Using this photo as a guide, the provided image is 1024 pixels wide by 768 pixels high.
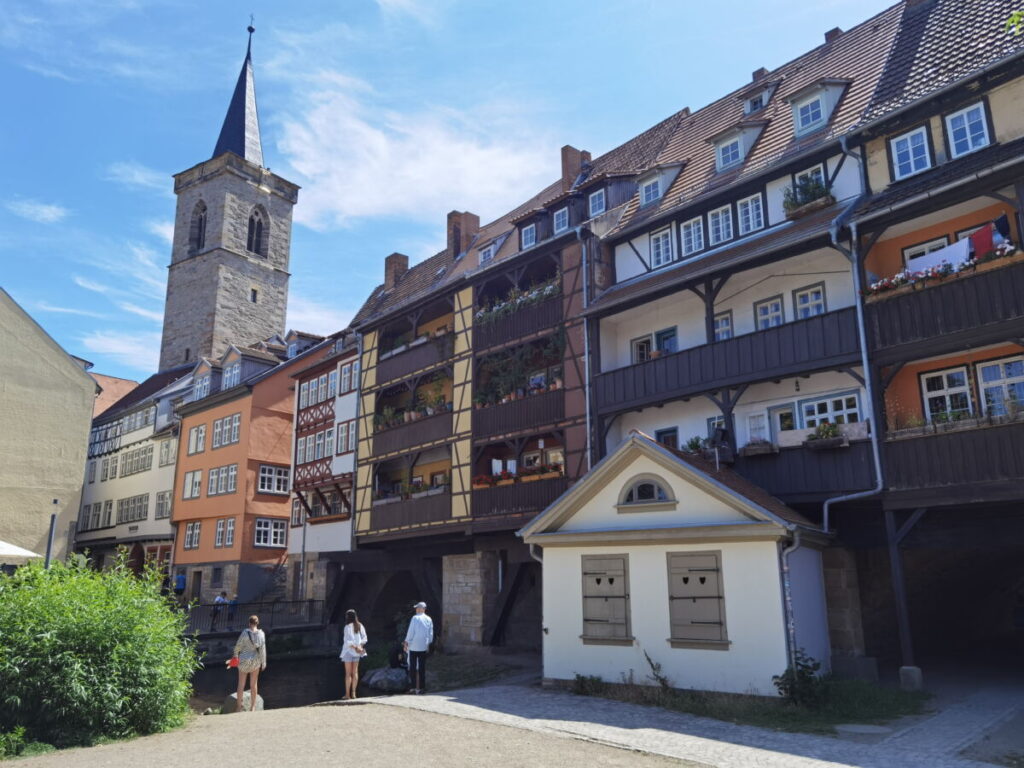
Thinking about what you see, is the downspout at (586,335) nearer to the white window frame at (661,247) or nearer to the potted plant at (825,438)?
the white window frame at (661,247)

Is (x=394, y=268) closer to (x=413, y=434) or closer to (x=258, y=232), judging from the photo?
(x=413, y=434)

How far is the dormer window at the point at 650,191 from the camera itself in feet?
71.2

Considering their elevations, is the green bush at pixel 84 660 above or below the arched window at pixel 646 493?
below

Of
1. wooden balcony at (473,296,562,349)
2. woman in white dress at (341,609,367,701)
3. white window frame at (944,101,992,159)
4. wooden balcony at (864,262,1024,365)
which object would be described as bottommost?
woman in white dress at (341,609,367,701)

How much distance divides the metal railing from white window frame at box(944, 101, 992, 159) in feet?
77.8

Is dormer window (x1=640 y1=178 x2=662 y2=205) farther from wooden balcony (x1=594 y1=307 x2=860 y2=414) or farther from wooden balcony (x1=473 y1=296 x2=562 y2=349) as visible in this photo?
wooden balcony (x1=594 y1=307 x2=860 y2=414)

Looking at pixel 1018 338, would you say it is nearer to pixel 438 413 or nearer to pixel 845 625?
pixel 845 625

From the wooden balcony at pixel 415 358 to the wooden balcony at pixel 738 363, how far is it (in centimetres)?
700

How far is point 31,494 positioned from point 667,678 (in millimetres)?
25915


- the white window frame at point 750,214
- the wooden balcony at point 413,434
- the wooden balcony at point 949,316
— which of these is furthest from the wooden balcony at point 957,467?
the wooden balcony at point 413,434

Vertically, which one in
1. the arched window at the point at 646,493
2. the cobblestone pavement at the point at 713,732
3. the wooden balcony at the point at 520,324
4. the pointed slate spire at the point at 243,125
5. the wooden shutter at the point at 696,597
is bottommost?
the cobblestone pavement at the point at 713,732

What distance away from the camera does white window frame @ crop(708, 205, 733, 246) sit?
19.3 m

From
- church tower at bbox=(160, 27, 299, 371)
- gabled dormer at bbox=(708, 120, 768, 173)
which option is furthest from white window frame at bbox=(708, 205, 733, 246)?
church tower at bbox=(160, 27, 299, 371)

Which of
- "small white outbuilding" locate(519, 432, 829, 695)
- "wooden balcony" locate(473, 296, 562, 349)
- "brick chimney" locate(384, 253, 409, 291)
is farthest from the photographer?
"brick chimney" locate(384, 253, 409, 291)
